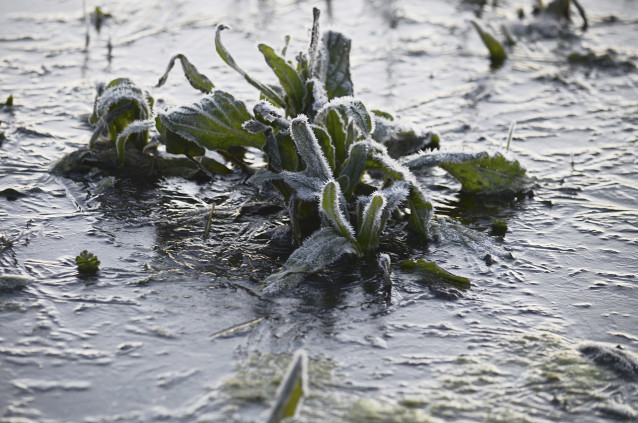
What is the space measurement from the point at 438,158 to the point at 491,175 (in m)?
0.29

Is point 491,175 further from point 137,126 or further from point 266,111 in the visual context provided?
point 137,126

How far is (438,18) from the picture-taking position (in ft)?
19.2

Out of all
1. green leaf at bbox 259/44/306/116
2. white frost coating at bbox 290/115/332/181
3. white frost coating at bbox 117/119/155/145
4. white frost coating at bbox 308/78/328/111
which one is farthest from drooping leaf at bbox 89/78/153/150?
white frost coating at bbox 290/115/332/181

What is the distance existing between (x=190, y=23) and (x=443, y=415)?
13.8 feet

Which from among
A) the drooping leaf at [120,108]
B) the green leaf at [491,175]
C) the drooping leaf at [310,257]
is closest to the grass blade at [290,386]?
the drooping leaf at [310,257]

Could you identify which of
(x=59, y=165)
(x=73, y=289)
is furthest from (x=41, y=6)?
(x=73, y=289)

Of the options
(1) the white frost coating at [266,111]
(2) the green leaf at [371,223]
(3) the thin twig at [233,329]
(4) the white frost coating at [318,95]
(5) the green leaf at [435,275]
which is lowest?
(3) the thin twig at [233,329]

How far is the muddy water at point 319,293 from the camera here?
1.84 metres

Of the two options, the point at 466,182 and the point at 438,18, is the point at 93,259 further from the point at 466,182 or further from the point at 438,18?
the point at 438,18

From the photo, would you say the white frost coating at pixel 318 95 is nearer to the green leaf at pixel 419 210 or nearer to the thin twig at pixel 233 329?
the green leaf at pixel 419 210

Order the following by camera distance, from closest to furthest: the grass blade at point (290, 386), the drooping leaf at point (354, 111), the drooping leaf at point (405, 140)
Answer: the grass blade at point (290, 386)
the drooping leaf at point (354, 111)
the drooping leaf at point (405, 140)

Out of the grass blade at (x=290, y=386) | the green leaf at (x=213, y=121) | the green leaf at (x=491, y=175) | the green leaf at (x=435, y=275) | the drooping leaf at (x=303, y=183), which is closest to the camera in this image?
the grass blade at (x=290, y=386)

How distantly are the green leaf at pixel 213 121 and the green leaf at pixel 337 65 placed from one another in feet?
1.38

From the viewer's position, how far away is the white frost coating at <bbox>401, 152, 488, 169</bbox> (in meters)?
2.91
